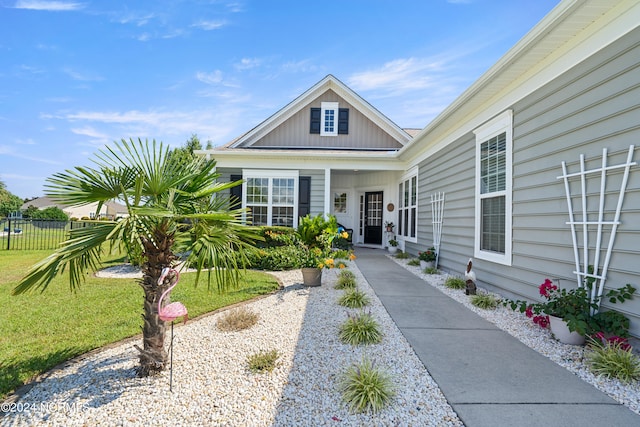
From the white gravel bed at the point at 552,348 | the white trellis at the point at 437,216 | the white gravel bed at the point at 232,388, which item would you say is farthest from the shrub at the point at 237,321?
the white trellis at the point at 437,216

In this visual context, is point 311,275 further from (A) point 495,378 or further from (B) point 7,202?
(B) point 7,202

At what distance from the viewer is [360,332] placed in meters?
3.17

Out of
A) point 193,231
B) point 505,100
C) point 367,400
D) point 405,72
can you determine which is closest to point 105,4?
point 193,231

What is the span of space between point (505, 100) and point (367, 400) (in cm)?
477

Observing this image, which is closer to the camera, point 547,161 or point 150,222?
point 150,222

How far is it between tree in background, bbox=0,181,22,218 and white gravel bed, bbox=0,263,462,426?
3929 cm

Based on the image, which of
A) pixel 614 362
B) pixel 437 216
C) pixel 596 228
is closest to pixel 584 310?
pixel 614 362

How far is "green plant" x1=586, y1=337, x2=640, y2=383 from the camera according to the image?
235 cm

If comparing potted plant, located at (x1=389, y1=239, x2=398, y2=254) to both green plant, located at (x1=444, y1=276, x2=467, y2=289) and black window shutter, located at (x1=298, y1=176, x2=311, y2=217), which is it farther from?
green plant, located at (x1=444, y1=276, x2=467, y2=289)

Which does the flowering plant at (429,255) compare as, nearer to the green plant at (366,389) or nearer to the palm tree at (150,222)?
the green plant at (366,389)

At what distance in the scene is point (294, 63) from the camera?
10234mm

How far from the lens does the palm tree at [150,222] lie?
6.63ft

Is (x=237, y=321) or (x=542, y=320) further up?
(x=542, y=320)

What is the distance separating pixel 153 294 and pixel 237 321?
4.87ft
